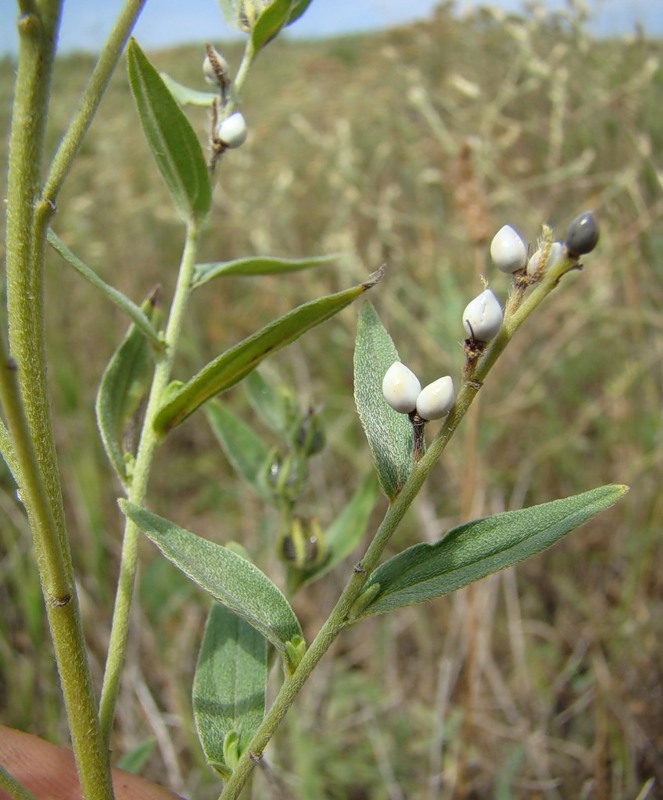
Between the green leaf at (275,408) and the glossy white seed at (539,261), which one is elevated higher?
the glossy white seed at (539,261)

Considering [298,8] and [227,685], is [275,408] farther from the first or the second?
[298,8]

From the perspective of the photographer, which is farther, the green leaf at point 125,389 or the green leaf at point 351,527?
the green leaf at point 351,527

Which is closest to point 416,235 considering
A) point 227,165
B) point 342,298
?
point 227,165

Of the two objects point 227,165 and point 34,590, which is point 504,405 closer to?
point 34,590

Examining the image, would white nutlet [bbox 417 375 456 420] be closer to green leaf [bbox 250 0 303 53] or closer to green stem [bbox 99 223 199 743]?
green stem [bbox 99 223 199 743]

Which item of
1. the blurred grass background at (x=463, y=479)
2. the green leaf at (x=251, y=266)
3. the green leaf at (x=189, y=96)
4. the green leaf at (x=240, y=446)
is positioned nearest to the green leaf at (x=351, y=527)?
the green leaf at (x=240, y=446)

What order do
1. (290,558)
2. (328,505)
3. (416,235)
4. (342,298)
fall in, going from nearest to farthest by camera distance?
(342,298) < (290,558) < (328,505) < (416,235)

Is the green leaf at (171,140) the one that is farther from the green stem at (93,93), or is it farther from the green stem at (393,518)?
the green stem at (393,518)
